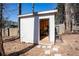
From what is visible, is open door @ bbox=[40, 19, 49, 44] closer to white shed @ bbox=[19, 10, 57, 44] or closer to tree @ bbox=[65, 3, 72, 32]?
white shed @ bbox=[19, 10, 57, 44]

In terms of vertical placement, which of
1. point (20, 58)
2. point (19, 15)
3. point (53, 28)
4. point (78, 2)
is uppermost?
point (78, 2)

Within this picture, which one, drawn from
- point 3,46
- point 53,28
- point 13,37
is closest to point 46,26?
point 53,28

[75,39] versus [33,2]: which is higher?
[33,2]

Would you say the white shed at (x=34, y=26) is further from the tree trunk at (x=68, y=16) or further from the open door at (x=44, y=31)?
the tree trunk at (x=68, y=16)

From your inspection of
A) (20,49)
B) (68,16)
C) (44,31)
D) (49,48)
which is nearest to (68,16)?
(68,16)

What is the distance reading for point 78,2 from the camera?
271 cm

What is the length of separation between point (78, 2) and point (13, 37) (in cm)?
99

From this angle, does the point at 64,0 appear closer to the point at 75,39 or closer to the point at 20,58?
the point at 75,39

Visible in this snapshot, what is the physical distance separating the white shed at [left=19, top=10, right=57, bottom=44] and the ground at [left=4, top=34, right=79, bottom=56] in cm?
9

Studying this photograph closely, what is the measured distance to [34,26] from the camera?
275 cm

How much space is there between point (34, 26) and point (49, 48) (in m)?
0.36

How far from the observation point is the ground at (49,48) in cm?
269

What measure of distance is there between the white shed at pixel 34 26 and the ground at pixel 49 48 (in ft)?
0.29

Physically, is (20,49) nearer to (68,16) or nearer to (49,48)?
(49,48)
